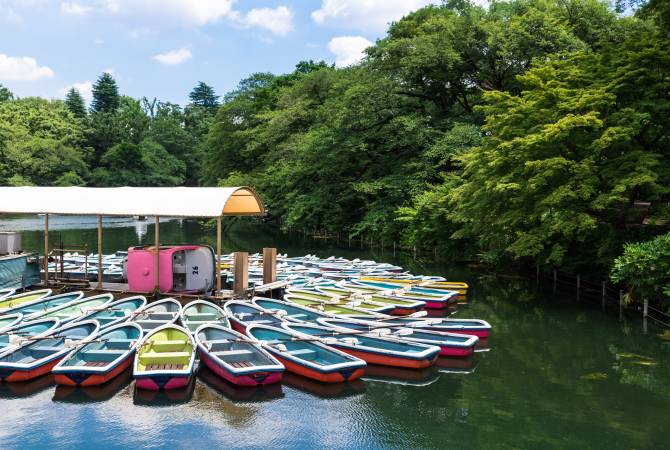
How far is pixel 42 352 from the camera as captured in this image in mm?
11602

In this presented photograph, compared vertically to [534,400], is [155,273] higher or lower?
higher

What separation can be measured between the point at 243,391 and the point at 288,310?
4.63m

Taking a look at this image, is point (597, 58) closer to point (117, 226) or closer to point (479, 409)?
point (479, 409)

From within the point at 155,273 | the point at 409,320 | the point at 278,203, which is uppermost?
the point at 278,203

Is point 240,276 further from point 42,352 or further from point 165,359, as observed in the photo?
point 42,352

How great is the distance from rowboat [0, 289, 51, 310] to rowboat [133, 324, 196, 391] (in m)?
5.54

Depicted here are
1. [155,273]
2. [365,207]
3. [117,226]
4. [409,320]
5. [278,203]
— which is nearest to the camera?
[409,320]

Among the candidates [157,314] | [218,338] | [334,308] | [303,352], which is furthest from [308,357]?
[157,314]

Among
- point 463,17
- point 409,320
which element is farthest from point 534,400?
point 463,17

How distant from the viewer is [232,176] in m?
47.6

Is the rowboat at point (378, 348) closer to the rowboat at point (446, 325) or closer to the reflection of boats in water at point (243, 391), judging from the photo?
the rowboat at point (446, 325)

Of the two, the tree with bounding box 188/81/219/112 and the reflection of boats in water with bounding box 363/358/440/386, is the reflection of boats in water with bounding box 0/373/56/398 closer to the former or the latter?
the reflection of boats in water with bounding box 363/358/440/386

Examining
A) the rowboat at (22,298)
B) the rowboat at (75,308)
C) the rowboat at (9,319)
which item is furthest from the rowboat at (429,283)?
the rowboat at (9,319)

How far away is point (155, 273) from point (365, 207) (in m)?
24.4
